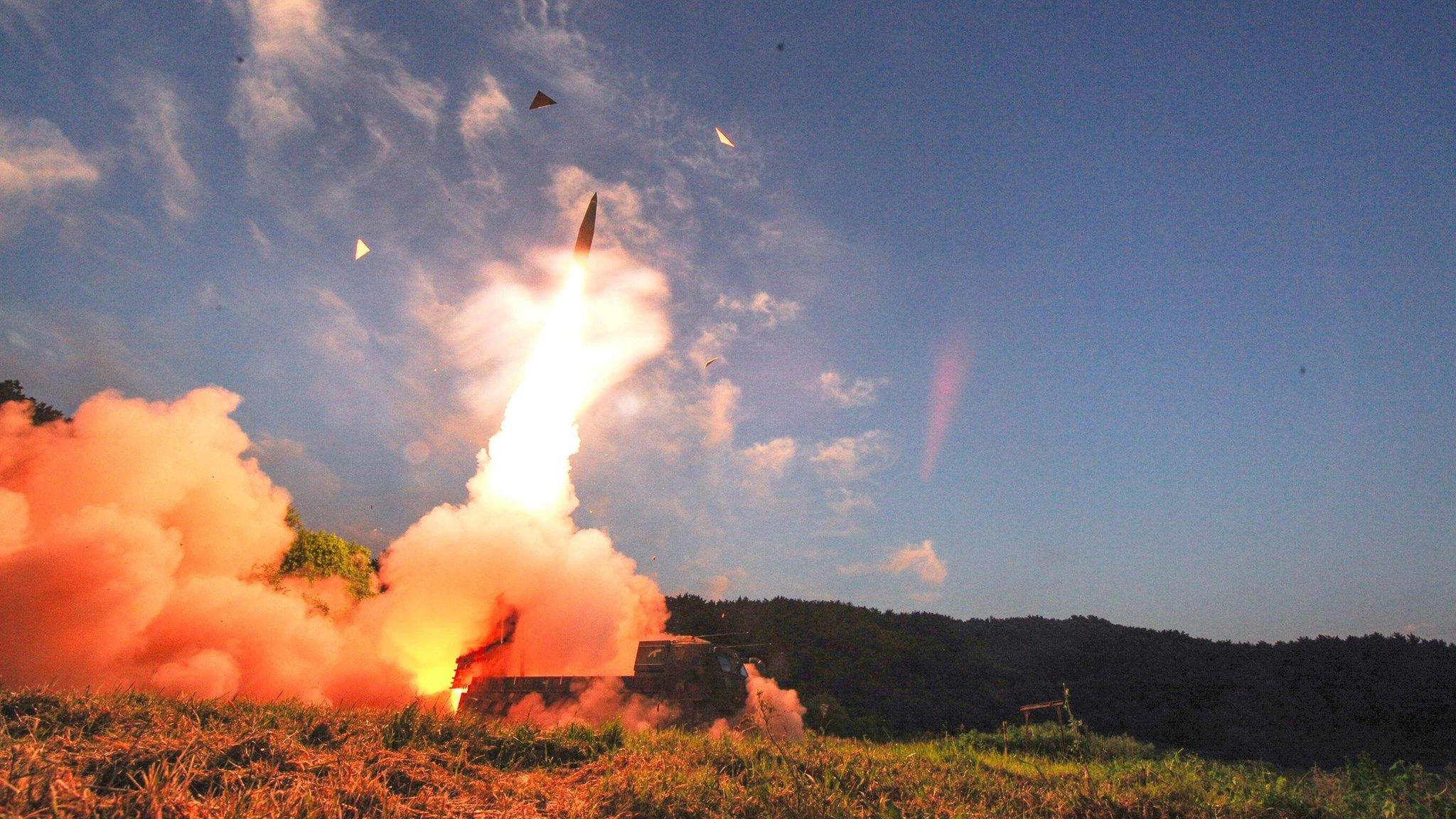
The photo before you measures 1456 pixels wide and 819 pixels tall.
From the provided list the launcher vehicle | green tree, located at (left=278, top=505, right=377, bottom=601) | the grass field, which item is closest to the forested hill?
the launcher vehicle

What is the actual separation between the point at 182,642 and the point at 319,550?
1614cm

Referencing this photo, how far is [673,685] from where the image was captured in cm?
2189

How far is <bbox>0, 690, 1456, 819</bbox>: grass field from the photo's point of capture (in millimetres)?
5777

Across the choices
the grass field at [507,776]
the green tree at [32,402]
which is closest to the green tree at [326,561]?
the green tree at [32,402]

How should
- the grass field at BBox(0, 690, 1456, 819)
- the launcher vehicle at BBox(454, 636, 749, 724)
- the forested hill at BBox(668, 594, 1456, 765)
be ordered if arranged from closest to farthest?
the grass field at BBox(0, 690, 1456, 819), the launcher vehicle at BBox(454, 636, 749, 724), the forested hill at BBox(668, 594, 1456, 765)

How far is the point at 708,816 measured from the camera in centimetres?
685

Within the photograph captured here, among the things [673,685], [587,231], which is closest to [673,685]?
[673,685]

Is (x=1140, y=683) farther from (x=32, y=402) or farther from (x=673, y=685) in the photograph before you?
(x=32, y=402)

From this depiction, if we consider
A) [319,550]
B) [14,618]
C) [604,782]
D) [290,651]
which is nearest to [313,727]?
[604,782]

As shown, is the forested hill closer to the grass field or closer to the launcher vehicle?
the launcher vehicle

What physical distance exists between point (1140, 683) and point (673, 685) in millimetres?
25352

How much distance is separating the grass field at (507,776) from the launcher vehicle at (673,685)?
37.0ft

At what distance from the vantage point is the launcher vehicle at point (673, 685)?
71.1 ft

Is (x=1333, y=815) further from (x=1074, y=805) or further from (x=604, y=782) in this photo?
(x=604, y=782)
